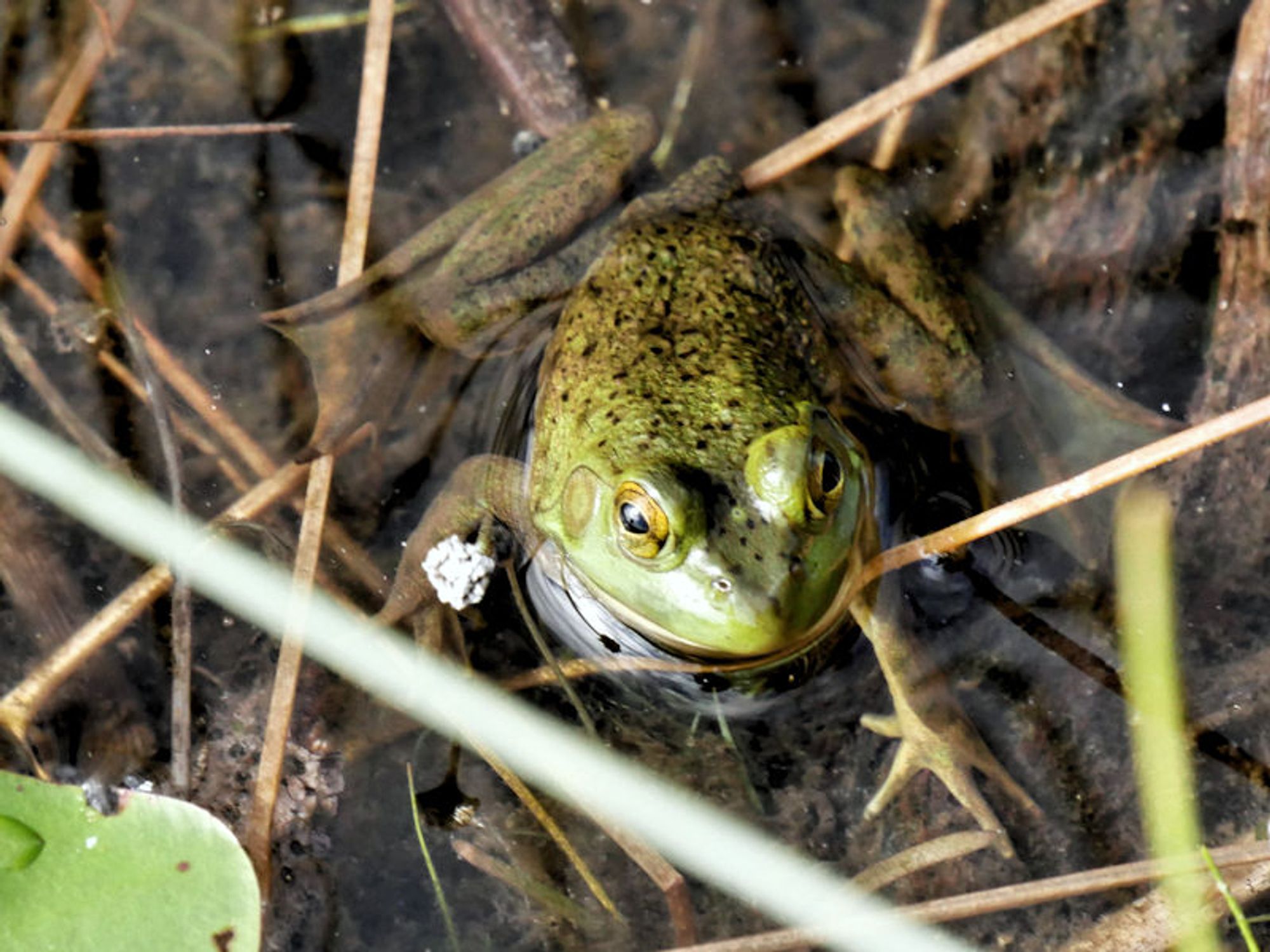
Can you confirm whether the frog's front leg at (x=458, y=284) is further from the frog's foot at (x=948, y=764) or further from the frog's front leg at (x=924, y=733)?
the frog's foot at (x=948, y=764)

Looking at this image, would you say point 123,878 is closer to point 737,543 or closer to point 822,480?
point 737,543


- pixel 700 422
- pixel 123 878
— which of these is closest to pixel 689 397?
pixel 700 422

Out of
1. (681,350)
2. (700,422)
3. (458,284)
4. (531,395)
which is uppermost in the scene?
(458,284)

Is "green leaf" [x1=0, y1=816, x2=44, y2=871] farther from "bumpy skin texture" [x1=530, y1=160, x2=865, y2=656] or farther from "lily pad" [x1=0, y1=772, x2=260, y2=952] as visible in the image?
"bumpy skin texture" [x1=530, y1=160, x2=865, y2=656]

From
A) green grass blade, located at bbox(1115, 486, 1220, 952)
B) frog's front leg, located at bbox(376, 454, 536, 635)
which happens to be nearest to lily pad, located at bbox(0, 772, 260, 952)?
frog's front leg, located at bbox(376, 454, 536, 635)

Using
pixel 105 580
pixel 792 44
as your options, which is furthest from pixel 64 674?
pixel 792 44

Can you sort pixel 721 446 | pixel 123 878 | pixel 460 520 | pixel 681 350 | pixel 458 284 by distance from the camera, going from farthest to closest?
pixel 458 284 < pixel 460 520 < pixel 681 350 < pixel 721 446 < pixel 123 878

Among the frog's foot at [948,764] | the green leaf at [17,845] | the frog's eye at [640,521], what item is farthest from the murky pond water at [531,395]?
the frog's eye at [640,521]
